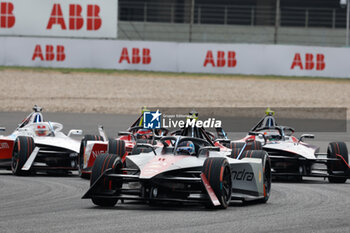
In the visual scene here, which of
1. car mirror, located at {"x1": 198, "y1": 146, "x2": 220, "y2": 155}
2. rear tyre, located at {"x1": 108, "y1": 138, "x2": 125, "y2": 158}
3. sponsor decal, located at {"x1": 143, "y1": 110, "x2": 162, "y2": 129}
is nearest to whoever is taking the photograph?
car mirror, located at {"x1": 198, "y1": 146, "x2": 220, "y2": 155}

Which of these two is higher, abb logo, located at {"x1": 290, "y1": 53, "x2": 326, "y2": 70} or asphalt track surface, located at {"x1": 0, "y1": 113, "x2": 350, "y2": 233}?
abb logo, located at {"x1": 290, "y1": 53, "x2": 326, "y2": 70}

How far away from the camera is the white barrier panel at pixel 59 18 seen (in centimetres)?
4072

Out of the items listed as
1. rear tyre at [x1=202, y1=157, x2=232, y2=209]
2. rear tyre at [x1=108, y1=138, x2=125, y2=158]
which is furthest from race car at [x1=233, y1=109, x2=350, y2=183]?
rear tyre at [x1=202, y1=157, x2=232, y2=209]

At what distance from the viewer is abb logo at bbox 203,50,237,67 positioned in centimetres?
3841

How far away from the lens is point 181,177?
37.4 ft

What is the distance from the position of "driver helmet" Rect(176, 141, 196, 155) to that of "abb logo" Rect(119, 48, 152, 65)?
86.0 feet

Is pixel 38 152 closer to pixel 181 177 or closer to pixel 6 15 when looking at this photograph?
pixel 181 177

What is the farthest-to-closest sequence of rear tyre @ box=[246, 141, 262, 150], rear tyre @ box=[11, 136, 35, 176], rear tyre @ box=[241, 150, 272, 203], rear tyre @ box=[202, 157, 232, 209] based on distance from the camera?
rear tyre @ box=[11, 136, 35, 176] < rear tyre @ box=[246, 141, 262, 150] < rear tyre @ box=[241, 150, 272, 203] < rear tyre @ box=[202, 157, 232, 209]

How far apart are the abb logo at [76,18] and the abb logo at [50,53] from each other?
2.46 meters

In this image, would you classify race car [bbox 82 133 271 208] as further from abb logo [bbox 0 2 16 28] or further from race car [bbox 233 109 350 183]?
abb logo [bbox 0 2 16 28]

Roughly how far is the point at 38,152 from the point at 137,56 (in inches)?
852

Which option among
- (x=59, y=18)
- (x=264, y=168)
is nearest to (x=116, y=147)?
(x=264, y=168)

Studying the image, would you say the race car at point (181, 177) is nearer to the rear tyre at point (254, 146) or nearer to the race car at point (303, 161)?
the rear tyre at point (254, 146)

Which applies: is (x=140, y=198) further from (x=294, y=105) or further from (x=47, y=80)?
(x=47, y=80)
